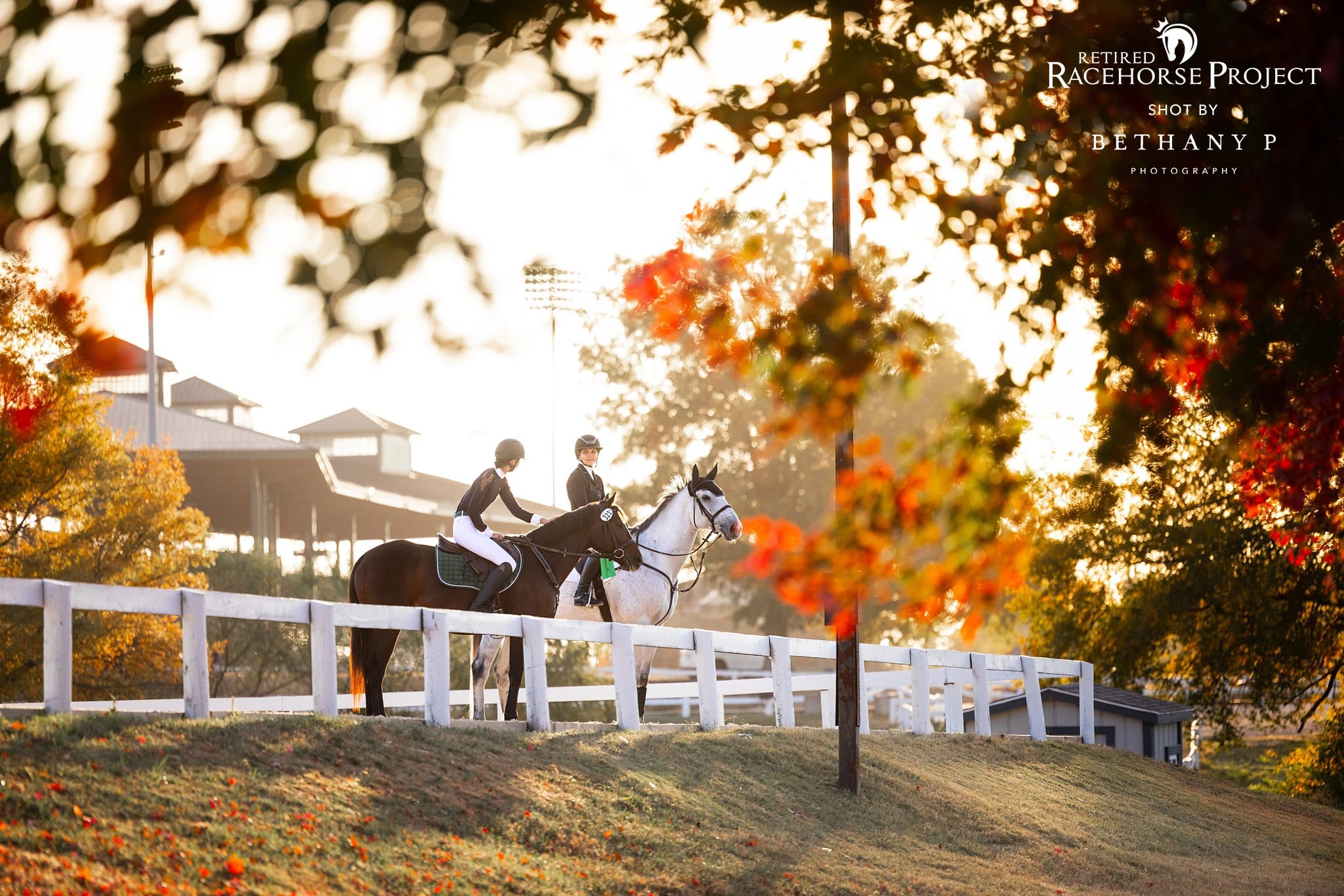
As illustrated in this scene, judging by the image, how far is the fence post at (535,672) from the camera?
492 inches

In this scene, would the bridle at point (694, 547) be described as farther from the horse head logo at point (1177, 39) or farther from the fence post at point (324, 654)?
the horse head logo at point (1177, 39)

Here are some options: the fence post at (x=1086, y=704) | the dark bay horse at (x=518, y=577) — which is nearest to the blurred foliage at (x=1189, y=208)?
the dark bay horse at (x=518, y=577)

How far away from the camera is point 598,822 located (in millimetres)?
10172

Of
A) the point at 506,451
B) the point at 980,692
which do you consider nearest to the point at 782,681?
the point at 506,451

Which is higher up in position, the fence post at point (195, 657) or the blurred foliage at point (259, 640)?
the fence post at point (195, 657)

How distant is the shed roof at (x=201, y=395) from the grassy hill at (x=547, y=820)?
38978 millimetres

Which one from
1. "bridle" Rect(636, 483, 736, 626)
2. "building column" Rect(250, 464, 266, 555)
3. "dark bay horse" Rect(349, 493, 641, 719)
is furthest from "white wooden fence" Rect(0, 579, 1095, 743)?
"building column" Rect(250, 464, 266, 555)

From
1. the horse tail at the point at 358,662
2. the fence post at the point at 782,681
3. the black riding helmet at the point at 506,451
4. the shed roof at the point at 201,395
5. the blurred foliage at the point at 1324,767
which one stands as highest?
the shed roof at the point at 201,395

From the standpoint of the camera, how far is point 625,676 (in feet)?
43.7

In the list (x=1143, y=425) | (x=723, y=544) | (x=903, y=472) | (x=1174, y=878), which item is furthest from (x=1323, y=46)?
(x=723, y=544)

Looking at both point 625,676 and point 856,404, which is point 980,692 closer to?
point 625,676

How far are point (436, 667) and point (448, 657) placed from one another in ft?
1.63

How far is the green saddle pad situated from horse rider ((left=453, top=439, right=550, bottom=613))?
0.43ft

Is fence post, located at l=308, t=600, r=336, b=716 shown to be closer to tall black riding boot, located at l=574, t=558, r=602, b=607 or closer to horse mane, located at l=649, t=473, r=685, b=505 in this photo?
tall black riding boot, located at l=574, t=558, r=602, b=607
